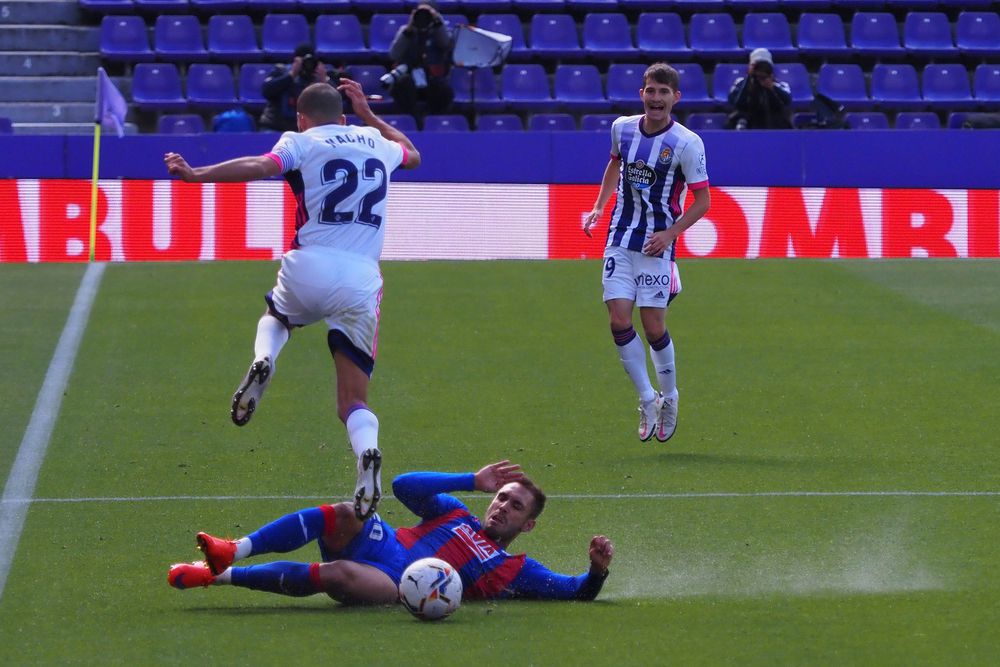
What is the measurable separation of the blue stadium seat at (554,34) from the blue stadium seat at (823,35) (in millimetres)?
3123

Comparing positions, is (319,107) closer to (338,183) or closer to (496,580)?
(338,183)

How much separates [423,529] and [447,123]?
13704 millimetres

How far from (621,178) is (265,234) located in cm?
892

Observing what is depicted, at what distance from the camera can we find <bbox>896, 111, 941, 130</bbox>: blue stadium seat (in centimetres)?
2166

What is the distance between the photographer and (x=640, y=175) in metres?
10.3

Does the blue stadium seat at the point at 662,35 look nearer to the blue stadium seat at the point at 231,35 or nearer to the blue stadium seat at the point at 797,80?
the blue stadium seat at the point at 797,80

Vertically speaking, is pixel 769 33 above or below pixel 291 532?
above

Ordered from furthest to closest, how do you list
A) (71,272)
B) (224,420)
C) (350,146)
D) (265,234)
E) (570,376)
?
(265,234)
(71,272)
(570,376)
(224,420)
(350,146)

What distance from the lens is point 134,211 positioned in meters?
18.6

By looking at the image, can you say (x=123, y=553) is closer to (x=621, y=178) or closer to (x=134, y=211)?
(x=621, y=178)

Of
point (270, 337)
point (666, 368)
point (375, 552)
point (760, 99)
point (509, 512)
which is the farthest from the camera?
point (760, 99)

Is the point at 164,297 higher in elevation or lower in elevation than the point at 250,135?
lower

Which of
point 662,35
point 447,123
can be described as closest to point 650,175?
point 447,123

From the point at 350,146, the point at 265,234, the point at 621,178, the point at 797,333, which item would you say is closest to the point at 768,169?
the point at 797,333
